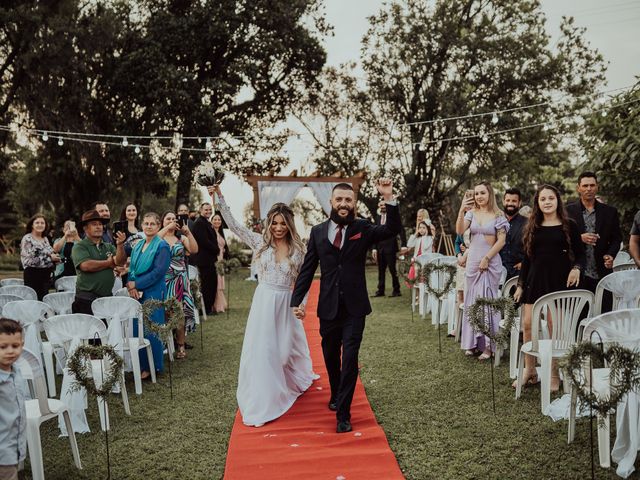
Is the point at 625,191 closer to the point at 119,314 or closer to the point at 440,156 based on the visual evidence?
the point at 119,314

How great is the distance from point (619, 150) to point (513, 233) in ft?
6.66

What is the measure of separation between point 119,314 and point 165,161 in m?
15.8

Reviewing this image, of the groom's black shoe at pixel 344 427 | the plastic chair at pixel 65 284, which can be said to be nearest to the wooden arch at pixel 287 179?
the plastic chair at pixel 65 284

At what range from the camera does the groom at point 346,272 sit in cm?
486

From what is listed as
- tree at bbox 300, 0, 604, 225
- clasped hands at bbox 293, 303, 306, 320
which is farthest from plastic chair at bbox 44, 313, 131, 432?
tree at bbox 300, 0, 604, 225

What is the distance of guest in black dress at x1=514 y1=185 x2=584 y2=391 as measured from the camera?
17.6 ft

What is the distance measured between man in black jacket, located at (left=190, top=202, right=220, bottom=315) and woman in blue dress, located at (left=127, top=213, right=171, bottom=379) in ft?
13.1

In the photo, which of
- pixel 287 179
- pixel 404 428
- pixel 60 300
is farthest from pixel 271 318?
pixel 287 179

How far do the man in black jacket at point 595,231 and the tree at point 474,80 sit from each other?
1513cm

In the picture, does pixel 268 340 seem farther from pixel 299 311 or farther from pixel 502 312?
pixel 502 312

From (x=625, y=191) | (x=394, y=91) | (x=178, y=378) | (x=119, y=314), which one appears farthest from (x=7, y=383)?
(x=394, y=91)

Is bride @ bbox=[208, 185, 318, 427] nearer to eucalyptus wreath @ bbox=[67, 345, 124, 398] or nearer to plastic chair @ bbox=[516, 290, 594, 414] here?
eucalyptus wreath @ bbox=[67, 345, 124, 398]

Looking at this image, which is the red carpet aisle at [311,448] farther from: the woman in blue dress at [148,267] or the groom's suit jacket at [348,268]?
the woman in blue dress at [148,267]

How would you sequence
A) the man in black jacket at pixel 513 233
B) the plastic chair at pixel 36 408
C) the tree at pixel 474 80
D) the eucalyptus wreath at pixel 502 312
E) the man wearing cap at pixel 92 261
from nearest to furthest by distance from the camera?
the plastic chair at pixel 36 408
the eucalyptus wreath at pixel 502 312
the man wearing cap at pixel 92 261
the man in black jacket at pixel 513 233
the tree at pixel 474 80
